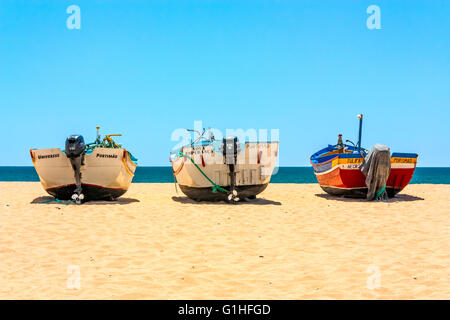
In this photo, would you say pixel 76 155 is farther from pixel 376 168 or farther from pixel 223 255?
pixel 376 168

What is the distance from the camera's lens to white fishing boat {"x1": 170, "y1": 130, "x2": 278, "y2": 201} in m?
12.6

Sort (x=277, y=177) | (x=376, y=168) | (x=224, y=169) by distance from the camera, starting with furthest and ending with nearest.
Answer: (x=277, y=177)
(x=376, y=168)
(x=224, y=169)

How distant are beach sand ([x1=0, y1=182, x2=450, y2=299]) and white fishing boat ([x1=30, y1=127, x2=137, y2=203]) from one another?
1.95m

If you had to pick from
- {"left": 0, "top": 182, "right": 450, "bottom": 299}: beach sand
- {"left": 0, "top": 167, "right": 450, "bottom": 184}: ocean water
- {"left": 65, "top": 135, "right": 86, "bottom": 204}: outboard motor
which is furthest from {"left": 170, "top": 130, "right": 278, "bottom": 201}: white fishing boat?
{"left": 0, "top": 167, "right": 450, "bottom": 184}: ocean water

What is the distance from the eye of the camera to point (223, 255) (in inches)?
239

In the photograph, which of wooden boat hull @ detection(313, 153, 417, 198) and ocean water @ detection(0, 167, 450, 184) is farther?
ocean water @ detection(0, 167, 450, 184)

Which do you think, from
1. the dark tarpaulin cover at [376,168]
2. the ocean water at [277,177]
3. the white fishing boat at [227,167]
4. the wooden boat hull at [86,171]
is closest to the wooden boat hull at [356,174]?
the dark tarpaulin cover at [376,168]

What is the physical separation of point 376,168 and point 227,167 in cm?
559

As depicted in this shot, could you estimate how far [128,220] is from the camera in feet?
30.9

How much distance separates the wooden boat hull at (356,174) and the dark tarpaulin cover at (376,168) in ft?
1.25

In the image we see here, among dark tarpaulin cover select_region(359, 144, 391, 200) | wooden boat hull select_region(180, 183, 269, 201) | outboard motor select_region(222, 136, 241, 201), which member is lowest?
wooden boat hull select_region(180, 183, 269, 201)

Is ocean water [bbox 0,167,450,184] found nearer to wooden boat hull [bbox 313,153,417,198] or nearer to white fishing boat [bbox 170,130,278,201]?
wooden boat hull [bbox 313,153,417,198]

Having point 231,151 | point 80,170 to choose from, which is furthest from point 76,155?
point 231,151

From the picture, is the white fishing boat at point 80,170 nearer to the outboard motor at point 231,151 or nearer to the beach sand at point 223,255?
the beach sand at point 223,255
